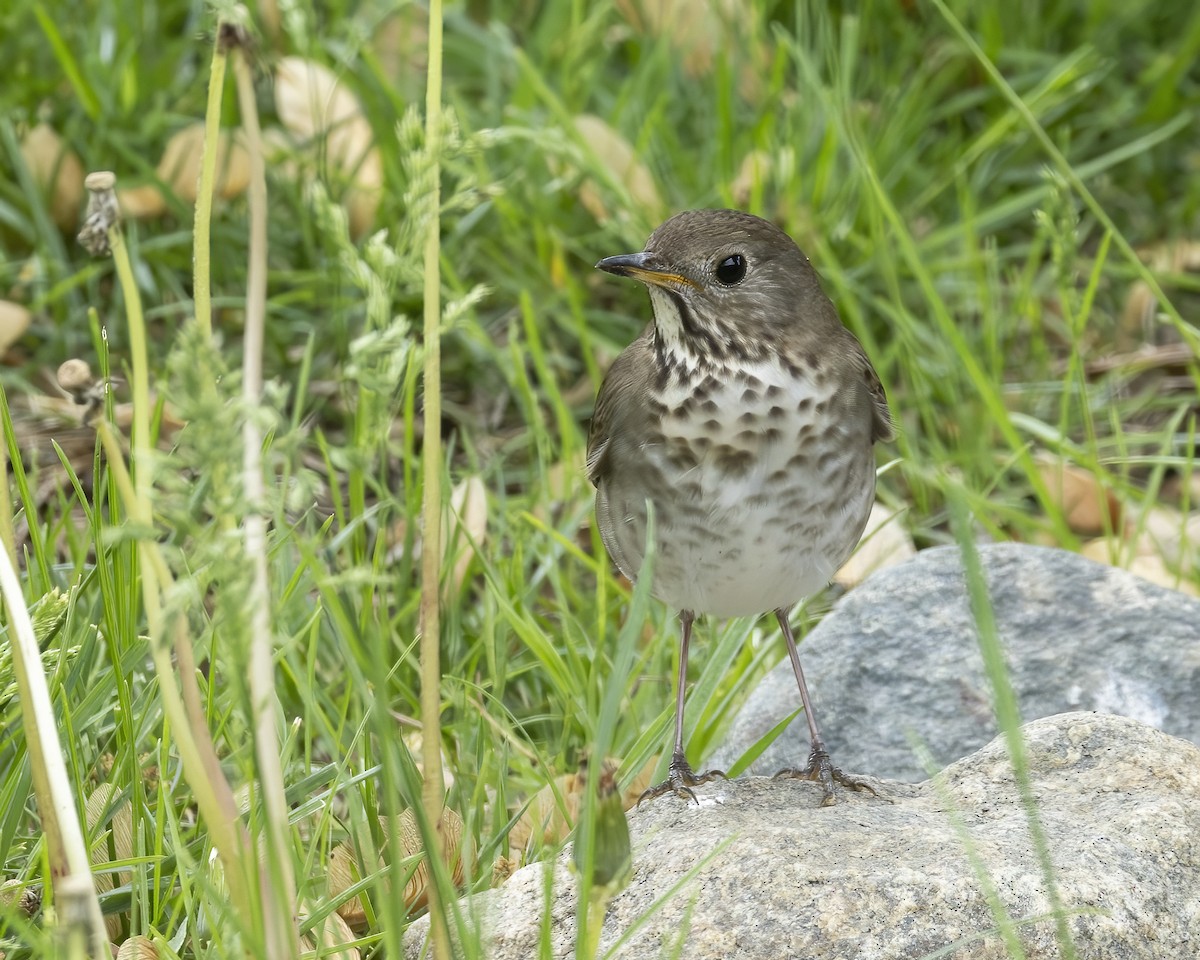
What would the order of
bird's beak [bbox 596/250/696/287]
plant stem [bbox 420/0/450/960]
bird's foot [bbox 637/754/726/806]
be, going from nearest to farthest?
plant stem [bbox 420/0/450/960] < bird's foot [bbox 637/754/726/806] < bird's beak [bbox 596/250/696/287]

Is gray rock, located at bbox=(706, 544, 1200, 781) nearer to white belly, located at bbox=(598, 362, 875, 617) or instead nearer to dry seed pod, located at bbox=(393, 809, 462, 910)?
white belly, located at bbox=(598, 362, 875, 617)

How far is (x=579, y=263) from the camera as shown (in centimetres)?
512

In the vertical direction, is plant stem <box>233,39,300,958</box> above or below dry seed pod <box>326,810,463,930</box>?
above

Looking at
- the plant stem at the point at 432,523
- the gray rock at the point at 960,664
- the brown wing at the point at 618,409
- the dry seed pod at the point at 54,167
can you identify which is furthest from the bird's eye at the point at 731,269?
the dry seed pod at the point at 54,167

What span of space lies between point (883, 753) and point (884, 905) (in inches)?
44.5

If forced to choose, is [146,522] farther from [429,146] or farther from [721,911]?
[721,911]

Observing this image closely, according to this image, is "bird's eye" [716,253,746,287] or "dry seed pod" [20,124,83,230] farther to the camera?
"dry seed pod" [20,124,83,230]

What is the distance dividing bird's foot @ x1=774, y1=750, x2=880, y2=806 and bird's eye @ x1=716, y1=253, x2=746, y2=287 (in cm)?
90

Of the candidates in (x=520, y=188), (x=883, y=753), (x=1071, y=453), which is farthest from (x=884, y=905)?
(x=520, y=188)

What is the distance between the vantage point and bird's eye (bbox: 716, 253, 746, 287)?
10.3ft

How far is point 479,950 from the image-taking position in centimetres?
196

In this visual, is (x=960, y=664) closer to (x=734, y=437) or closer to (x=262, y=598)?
(x=734, y=437)

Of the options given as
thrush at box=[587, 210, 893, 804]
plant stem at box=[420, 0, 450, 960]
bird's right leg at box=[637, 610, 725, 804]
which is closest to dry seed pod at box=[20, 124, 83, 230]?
thrush at box=[587, 210, 893, 804]

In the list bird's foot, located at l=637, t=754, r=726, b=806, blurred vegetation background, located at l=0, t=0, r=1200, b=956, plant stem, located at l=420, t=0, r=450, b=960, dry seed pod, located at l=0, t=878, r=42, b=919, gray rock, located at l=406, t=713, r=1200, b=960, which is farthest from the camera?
blurred vegetation background, located at l=0, t=0, r=1200, b=956
